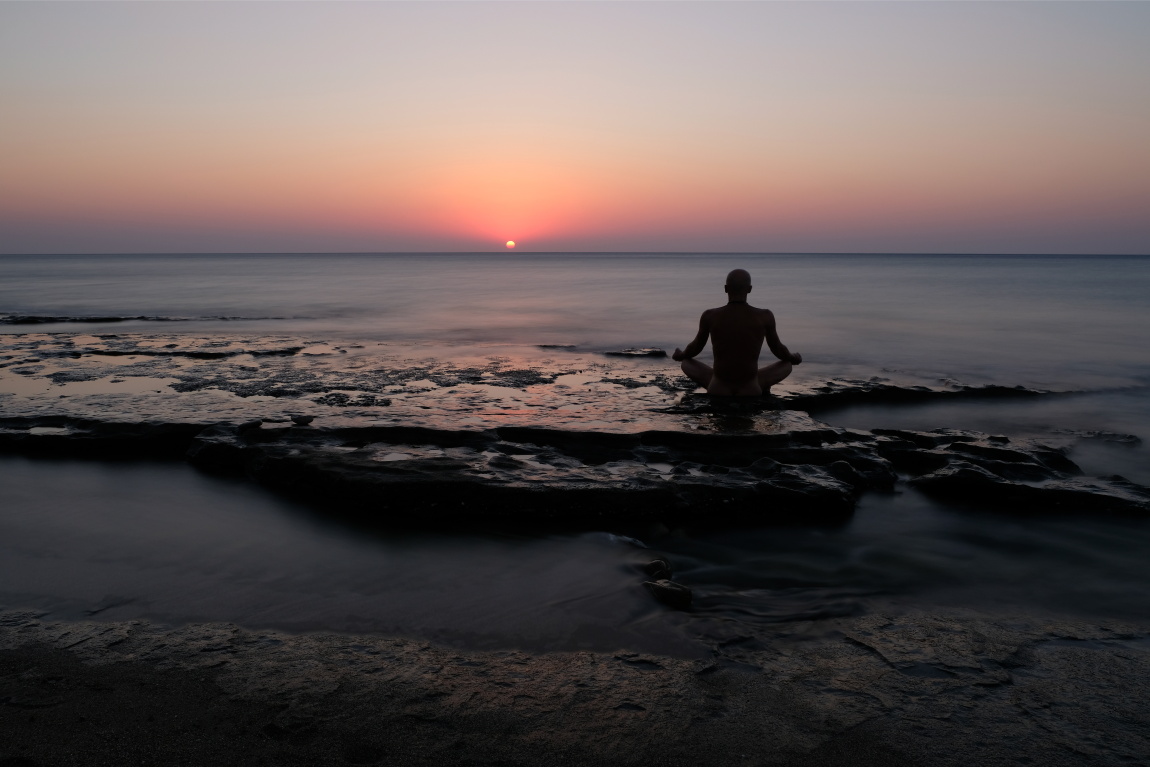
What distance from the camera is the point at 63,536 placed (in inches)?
198

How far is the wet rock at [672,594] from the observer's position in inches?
159

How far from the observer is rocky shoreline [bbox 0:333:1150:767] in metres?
2.73

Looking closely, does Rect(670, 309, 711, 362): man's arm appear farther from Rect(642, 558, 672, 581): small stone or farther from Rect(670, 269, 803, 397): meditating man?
Rect(642, 558, 672, 581): small stone

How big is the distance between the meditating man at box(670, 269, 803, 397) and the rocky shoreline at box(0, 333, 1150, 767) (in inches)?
38.9

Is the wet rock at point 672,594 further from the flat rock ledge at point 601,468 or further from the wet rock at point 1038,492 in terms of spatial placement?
the wet rock at point 1038,492

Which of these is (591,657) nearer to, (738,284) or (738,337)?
(738,337)

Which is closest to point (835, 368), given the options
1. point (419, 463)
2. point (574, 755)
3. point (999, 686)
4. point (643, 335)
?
point (643, 335)

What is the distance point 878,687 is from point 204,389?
903cm

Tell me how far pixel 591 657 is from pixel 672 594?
785 millimetres

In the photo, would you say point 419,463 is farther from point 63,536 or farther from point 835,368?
point 835,368

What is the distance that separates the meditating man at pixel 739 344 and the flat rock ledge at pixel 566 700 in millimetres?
4704

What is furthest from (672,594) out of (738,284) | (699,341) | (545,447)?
(699,341)

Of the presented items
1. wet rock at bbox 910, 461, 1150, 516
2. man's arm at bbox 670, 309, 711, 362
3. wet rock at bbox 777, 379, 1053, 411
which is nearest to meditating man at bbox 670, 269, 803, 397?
man's arm at bbox 670, 309, 711, 362

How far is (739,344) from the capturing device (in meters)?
8.10
